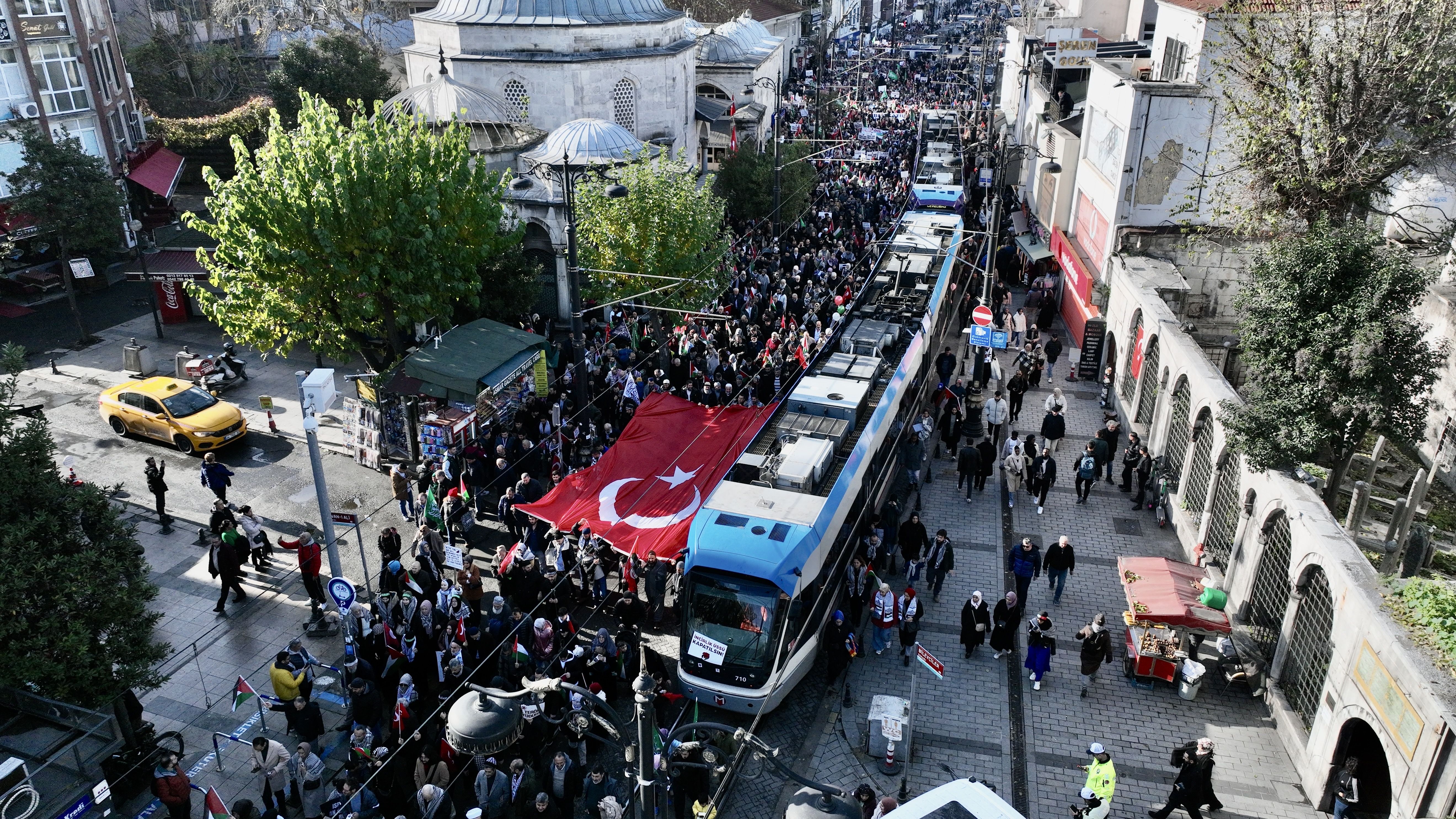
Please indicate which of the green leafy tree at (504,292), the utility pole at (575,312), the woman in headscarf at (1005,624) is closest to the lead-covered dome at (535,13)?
the green leafy tree at (504,292)

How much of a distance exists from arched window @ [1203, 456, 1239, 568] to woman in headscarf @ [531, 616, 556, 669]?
11.5 metres

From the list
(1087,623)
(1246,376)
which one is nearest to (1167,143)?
(1246,376)

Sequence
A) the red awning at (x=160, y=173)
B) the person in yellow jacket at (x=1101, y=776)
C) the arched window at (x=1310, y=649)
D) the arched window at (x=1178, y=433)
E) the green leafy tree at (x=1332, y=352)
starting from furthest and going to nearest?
the red awning at (x=160, y=173)
the arched window at (x=1178, y=433)
the green leafy tree at (x=1332, y=352)
the arched window at (x=1310, y=649)
the person in yellow jacket at (x=1101, y=776)

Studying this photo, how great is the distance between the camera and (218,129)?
42594 mm

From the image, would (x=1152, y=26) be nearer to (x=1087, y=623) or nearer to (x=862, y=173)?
(x=862, y=173)

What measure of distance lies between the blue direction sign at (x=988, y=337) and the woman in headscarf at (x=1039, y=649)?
881 centimetres

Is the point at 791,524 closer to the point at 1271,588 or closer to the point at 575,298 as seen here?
the point at 1271,588

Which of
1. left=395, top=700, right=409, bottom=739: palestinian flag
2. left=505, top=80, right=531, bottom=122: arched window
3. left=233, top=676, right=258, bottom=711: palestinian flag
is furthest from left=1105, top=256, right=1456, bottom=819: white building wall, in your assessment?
left=505, top=80, right=531, bottom=122: arched window

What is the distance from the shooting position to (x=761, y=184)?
37656 mm

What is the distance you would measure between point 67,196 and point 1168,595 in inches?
1209

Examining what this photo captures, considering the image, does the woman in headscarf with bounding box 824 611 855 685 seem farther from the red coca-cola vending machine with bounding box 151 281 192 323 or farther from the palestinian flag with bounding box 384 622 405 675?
the red coca-cola vending machine with bounding box 151 281 192 323

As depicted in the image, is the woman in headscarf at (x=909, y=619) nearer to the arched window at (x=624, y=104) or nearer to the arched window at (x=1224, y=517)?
the arched window at (x=1224, y=517)

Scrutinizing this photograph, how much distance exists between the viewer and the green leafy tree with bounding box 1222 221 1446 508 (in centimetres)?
1462

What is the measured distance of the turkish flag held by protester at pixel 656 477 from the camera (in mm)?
17250
